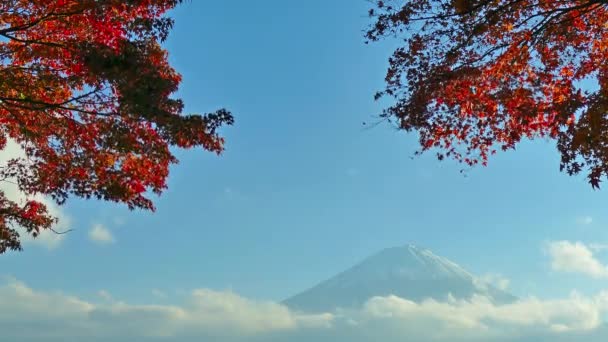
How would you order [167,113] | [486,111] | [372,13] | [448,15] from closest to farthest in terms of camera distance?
[167,113], [448,15], [372,13], [486,111]

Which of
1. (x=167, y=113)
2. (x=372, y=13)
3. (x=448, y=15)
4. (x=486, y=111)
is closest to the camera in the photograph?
(x=167, y=113)

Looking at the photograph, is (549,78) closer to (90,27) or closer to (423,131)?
(423,131)

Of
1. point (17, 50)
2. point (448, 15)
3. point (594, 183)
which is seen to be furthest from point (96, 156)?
point (594, 183)

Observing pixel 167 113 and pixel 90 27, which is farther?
pixel 90 27

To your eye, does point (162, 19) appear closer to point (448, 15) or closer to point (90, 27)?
point (90, 27)

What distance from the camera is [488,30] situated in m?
11.6

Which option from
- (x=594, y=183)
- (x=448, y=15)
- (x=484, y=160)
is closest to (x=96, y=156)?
(x=448, y=15)

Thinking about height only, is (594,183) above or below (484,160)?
below

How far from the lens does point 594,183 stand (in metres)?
9.51

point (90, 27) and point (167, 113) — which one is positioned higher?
point (90, 27)

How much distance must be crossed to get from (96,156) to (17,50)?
2.65 m

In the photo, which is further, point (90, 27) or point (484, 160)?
point (484, 160)

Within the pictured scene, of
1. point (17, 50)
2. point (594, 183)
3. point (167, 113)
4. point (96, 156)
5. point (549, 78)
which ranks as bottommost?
point (594, 183)

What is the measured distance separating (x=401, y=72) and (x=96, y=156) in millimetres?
6718
